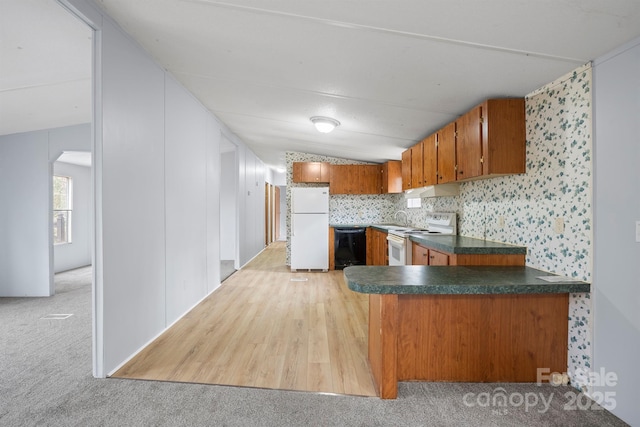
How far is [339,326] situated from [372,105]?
7.46 feet

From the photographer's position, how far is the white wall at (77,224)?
543cm

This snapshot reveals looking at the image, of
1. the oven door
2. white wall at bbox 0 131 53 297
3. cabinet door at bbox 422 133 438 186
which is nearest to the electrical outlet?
cabinet door at bbox 422 133 438 186

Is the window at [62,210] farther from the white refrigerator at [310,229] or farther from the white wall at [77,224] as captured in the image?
the white refrigerator at [310,229]

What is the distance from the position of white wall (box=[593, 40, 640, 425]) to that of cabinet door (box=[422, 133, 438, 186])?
165 cm

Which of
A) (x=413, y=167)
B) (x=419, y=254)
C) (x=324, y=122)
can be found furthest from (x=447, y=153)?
(x=324, y=122)

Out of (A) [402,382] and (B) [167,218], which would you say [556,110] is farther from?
(B) [167,218]

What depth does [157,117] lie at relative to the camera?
267cm

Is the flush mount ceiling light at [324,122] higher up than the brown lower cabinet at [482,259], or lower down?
higher up

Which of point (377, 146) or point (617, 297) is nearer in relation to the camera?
point (617, 297)

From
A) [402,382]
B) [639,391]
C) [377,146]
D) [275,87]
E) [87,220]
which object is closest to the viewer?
[639,391]

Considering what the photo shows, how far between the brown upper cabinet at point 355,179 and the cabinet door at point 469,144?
10.1ft

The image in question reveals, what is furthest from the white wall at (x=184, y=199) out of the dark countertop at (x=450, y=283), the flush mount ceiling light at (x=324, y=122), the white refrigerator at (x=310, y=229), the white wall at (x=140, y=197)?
the dark countertop at (x=450, y=283)

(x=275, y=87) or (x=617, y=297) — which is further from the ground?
(x=275, y=87)

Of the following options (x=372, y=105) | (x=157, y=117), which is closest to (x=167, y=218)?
(x=157, y=117)
